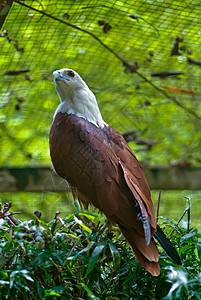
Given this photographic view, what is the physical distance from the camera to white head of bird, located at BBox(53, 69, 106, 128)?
1.84 m

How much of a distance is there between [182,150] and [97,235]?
1.24 m

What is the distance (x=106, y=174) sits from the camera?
1.47 meters

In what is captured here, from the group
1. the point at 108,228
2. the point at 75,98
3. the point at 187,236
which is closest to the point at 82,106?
the point at 75,98

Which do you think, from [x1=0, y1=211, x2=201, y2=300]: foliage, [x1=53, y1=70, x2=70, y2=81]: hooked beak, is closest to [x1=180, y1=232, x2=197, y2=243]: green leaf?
[x1=0, y1=211, x2=201, y2=300]: foliage

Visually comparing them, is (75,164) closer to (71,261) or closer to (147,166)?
(71,261)

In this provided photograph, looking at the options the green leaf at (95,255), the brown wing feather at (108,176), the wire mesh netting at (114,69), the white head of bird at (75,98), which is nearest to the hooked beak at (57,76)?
the white head of bird at (75,98)

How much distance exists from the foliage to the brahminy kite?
0.06 m

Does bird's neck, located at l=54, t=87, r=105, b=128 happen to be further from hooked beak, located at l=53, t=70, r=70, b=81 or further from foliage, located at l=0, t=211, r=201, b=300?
foliage, located at l=0, t=211, r=201, b=300

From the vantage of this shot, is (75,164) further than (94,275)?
Yes

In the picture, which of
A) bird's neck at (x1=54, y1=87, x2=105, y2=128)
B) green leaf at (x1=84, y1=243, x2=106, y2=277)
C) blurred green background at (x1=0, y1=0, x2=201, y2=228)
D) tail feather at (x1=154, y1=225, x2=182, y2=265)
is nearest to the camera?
green leaf at (x1=84, y1=243, x2=106, y2=277)

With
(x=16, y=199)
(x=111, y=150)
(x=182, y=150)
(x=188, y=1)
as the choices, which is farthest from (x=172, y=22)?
(x=16, y=199)

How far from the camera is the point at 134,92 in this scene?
248 centimetres

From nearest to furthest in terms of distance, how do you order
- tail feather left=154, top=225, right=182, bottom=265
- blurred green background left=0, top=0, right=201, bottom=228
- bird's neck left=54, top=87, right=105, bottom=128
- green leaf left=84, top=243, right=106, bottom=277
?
1. green leaf left=84, top=243, right=106, bottom=277
2. tail feather left=154, top=225, right=182, bottom=265
3. bird's neck left=54, top=87, right=105, bottom=128
4. blurred green background left=0, top=0, right=201, bottom=228

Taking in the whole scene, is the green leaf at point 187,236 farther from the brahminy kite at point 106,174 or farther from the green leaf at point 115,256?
the green leaf at point 115,256
